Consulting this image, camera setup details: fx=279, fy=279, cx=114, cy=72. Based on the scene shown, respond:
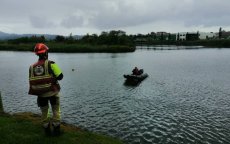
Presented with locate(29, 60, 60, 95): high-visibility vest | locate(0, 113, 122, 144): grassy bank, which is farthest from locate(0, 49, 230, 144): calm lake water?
locate(29, 60, 60, 95): high-visibility vest

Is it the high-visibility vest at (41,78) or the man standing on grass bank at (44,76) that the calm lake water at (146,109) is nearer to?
the man standing on grass bank at (44,76)

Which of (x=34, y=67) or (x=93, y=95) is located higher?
(x=34, y=67)

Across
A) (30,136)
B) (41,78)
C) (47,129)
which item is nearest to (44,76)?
(41,78)

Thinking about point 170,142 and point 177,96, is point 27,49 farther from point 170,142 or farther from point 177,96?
point 170,142

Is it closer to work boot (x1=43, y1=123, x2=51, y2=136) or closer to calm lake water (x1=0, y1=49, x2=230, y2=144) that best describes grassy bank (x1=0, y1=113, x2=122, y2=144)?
work boot (x1=43, y1=123, x2=51, y2=136)

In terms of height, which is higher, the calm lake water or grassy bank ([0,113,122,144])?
grassy bank ([0,113,122,144])

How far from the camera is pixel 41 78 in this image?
34.3ft

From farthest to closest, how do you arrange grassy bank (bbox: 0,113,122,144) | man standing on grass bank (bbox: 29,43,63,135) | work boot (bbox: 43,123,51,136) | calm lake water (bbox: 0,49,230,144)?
calm lake water (bbox: 0,49,230,144), work boot (bbox: 43,123,51,136), grassy bank (bbox: 0,113,122,144), man standing on grass bank (bbox: 29,43,63,135)

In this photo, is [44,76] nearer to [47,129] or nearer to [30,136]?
[47,129]

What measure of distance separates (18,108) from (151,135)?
13952mm

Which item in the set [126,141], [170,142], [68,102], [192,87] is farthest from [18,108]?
[192,87]

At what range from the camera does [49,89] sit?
34.7 feet

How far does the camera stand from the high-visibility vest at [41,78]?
1046 centimetres

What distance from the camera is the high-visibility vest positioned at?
34.3 ft
